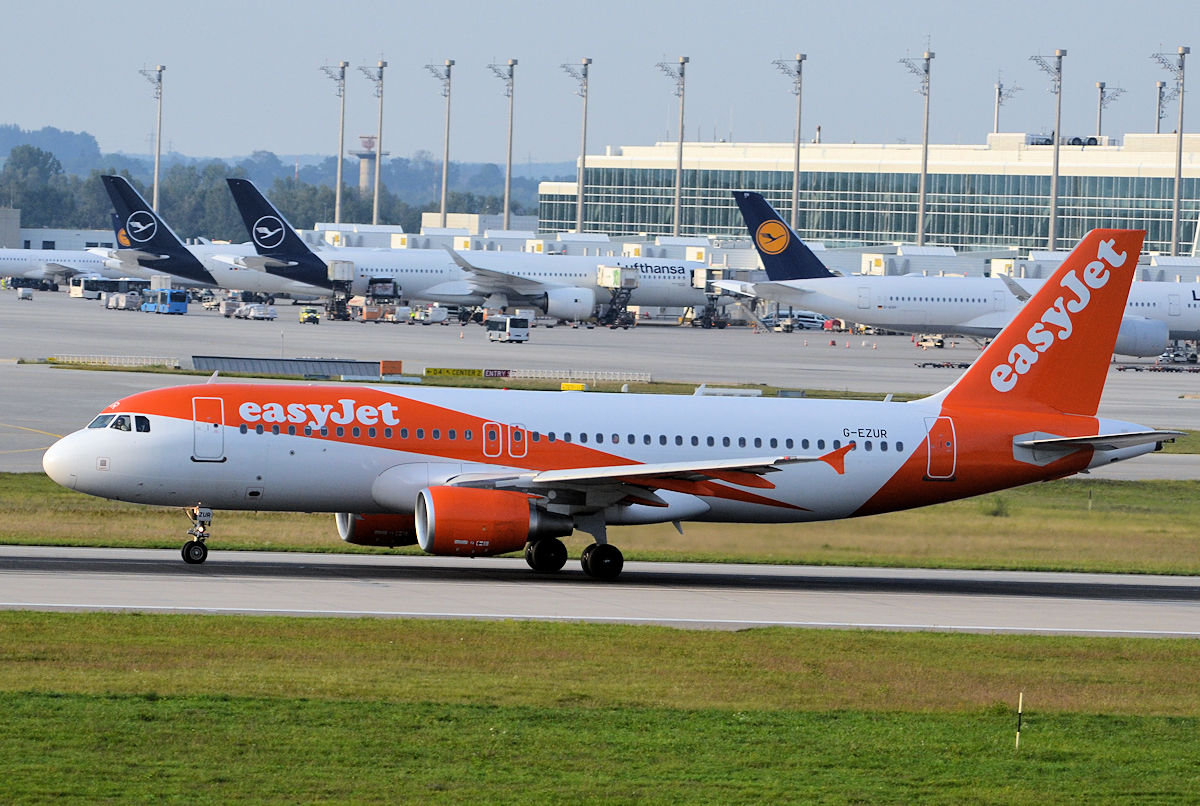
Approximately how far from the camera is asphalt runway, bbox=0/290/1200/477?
68375 millimetres

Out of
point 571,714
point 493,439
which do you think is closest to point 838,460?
point 493,439

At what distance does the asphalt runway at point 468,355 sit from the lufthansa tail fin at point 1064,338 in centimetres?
2156

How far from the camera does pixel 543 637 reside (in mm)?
27234

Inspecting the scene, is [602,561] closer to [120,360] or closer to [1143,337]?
[120,360]

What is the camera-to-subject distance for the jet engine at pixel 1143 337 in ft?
362

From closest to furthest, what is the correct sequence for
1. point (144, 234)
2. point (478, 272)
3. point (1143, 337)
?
point (1143, 337) → point (478, 272) → point (144, 234)

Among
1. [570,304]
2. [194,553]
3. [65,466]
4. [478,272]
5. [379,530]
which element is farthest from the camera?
[570,304]

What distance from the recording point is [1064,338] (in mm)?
39844

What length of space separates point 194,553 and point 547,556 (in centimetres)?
755

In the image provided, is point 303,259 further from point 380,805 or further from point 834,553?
point 380,805

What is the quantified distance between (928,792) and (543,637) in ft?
33.7

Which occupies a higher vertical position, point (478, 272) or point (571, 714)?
point (478, 272)

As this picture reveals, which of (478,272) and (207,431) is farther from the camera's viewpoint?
(478,272)

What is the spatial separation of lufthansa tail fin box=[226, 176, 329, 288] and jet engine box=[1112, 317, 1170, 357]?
6553cm
